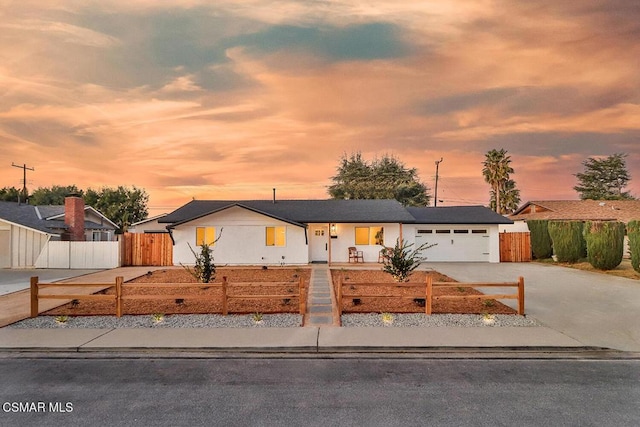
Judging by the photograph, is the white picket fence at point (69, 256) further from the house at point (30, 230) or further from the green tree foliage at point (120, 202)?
the green tree foliage at point (120, 202)

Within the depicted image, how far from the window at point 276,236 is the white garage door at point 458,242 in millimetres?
9432

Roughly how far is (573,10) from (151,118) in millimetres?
22544

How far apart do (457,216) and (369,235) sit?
7.00 meters

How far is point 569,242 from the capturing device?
22.2 metres

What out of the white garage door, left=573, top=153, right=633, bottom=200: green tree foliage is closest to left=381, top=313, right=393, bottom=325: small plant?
the white garage door

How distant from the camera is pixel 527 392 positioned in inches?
194

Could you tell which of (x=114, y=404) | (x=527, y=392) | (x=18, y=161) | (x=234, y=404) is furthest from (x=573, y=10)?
(x=18, y=161)

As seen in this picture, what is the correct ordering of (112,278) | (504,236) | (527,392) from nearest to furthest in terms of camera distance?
1. (527,392)
2. (112,278)
3. (504,236)

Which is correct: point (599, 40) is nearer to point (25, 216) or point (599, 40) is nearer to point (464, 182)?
point (464, 182)

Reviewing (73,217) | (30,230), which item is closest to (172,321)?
(30,230)

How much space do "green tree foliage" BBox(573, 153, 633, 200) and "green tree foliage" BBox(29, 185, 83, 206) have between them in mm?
86987

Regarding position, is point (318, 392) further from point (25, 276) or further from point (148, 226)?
point (148, 226)

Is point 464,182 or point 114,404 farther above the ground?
point 464,182

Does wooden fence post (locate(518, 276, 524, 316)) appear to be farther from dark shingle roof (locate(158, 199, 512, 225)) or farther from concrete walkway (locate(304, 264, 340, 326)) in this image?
dark shingle roof (locate(158, 199, 512, 225))
